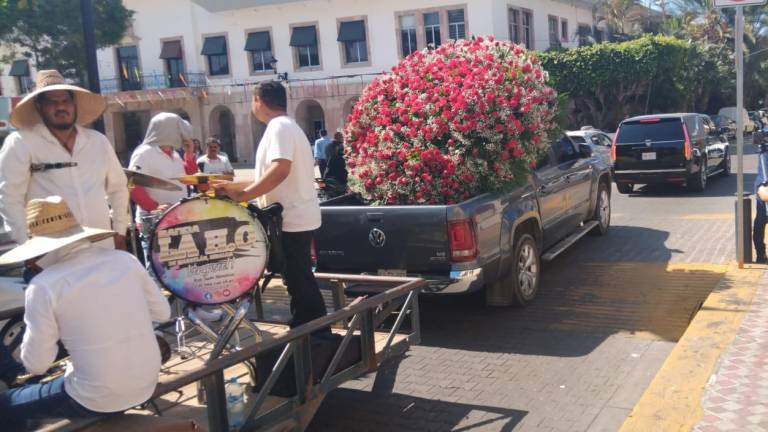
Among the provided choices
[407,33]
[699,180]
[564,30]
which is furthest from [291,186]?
[564,30]

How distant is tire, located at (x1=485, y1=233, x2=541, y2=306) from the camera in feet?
22.7

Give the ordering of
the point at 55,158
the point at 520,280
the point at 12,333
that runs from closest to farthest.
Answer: the point at 55,158, the point at 12,333, the point at 520,280

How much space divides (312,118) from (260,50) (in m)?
4.49

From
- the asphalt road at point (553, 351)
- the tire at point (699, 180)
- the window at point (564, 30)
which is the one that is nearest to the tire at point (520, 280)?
the asphalt road at point (553, 351)

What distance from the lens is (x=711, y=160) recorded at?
1599 centimetres

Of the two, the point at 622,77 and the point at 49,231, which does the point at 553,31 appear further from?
the point at 49,231

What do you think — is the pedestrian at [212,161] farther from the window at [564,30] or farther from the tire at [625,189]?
the window at [564,30]

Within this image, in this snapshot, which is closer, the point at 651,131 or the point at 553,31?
the point at 651,131

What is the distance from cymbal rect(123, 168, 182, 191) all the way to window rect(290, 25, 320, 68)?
3110 cm

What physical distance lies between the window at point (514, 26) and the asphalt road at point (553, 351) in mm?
25383

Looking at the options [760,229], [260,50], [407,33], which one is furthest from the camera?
[260,50]

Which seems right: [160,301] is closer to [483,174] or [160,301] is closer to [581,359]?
[581,359]

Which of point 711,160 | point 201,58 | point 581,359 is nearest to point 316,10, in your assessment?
point 201,58

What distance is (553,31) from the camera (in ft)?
125
